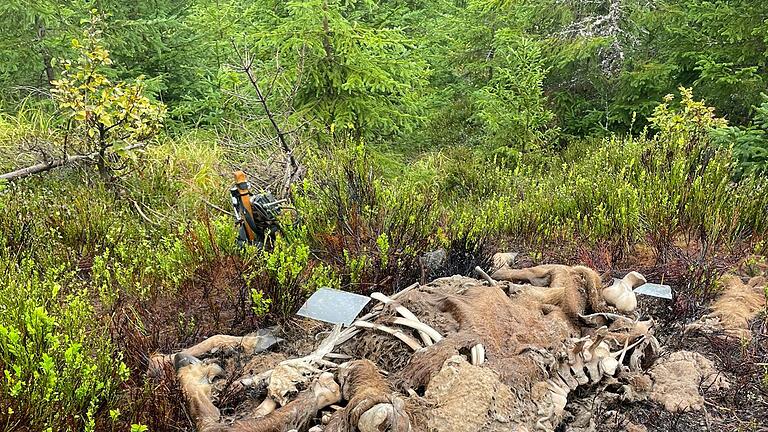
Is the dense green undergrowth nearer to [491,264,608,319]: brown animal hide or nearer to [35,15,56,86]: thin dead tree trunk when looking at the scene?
[491,264,608,319]: brown animal hide

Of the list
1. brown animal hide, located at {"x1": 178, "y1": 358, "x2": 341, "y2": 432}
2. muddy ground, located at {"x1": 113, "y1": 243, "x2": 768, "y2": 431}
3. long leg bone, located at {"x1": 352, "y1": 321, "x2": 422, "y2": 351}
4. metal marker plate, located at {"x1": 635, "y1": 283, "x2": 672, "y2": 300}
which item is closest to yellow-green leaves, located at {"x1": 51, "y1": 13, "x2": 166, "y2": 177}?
muddy ground, located at {"x1": 113, "y1": 243, "x2": 768, "y2": 431}

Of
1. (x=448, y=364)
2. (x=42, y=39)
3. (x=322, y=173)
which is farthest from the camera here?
(x=42, y=39)

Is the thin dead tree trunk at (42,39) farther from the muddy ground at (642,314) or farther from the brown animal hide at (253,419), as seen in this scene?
the brown animal hide at (253,419)

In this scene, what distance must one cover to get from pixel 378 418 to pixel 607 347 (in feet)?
4.15

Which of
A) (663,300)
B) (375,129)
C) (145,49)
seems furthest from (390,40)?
(145,49)

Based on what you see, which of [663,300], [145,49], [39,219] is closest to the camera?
[663,300]

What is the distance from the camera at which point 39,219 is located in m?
4.57

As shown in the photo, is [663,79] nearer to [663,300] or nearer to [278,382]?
[663,300]

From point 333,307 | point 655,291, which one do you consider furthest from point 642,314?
point 333,307

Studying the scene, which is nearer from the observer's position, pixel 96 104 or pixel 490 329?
pixel 490 329

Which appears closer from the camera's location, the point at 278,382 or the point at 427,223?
the point at 278,382

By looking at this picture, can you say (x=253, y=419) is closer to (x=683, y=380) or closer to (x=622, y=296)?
(x=683, y=380)

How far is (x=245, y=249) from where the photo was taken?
3.57m

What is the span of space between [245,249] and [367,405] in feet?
6.17
